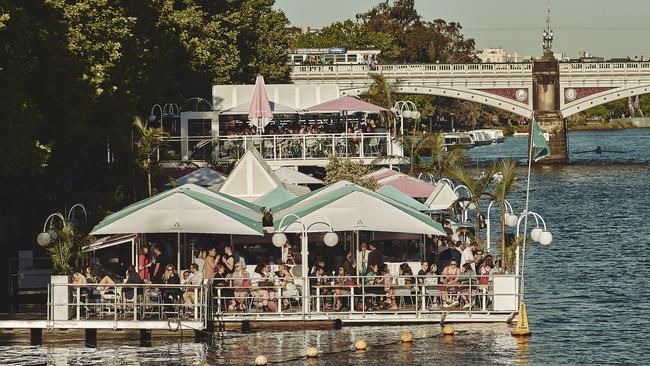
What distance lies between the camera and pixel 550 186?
4451 inches

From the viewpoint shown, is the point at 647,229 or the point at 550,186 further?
the point at 550,186

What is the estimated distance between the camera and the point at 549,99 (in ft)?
446

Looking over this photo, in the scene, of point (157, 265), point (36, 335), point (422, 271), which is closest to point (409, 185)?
point (422, 271)

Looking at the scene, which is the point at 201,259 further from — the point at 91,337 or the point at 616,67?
the point at 616,67

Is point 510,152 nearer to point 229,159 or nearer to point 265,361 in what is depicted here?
point 229,159

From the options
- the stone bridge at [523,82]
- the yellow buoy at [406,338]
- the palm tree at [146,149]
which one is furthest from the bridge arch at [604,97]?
the yellow buoy at [406,338]

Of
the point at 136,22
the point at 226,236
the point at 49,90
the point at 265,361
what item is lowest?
the point at 265,361

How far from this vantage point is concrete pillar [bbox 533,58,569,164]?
134750 millimetres

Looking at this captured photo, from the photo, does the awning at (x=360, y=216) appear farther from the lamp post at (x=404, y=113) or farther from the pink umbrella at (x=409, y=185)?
the lamp post at (x=404, y=113)

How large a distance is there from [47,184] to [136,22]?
9658 mm

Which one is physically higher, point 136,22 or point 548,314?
point 136,22

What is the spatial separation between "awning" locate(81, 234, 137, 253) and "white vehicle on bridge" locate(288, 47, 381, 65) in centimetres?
9165

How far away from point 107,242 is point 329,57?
108 meters

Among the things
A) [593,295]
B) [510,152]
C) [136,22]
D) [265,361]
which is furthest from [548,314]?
[510,152]
